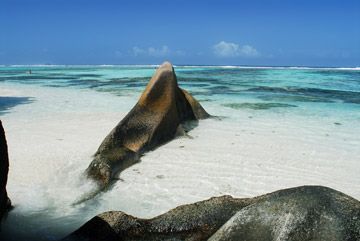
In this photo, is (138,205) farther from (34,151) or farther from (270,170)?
(34,151)

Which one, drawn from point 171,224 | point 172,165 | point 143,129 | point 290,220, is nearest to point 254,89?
point 143,129

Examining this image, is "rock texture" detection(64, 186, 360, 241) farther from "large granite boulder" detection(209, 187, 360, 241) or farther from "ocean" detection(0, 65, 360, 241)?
"ocean" detection(0, 65, 360, 241)

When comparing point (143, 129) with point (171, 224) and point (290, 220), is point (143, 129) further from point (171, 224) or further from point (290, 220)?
point (290, 220)

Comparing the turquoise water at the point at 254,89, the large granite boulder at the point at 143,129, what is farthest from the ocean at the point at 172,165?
the turquoise water at the point at 254,89

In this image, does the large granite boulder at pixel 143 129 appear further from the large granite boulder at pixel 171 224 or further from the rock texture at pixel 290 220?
the rock texture at pixel 290 220

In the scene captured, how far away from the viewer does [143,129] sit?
7.21 m

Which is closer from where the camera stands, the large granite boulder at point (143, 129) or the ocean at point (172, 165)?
the ocean at point (172, 165)

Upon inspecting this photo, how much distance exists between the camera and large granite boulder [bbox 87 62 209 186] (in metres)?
5.60

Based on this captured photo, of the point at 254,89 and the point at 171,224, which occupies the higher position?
the point at 171,224

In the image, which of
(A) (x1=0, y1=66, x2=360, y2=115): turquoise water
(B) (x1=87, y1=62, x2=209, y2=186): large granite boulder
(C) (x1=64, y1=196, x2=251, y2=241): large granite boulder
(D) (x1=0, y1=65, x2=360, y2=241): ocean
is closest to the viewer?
(C) (x1=64, y1=196, x2=251, y2=241): large granite boulder

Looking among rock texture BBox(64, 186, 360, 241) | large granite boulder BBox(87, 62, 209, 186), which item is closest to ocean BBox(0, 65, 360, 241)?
large granite boulder BBox(87, 62, 209, 186)

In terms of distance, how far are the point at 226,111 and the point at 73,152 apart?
20.9 feet

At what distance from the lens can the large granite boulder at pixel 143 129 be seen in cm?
560

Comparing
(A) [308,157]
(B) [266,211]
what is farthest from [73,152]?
(B) [266,211]
